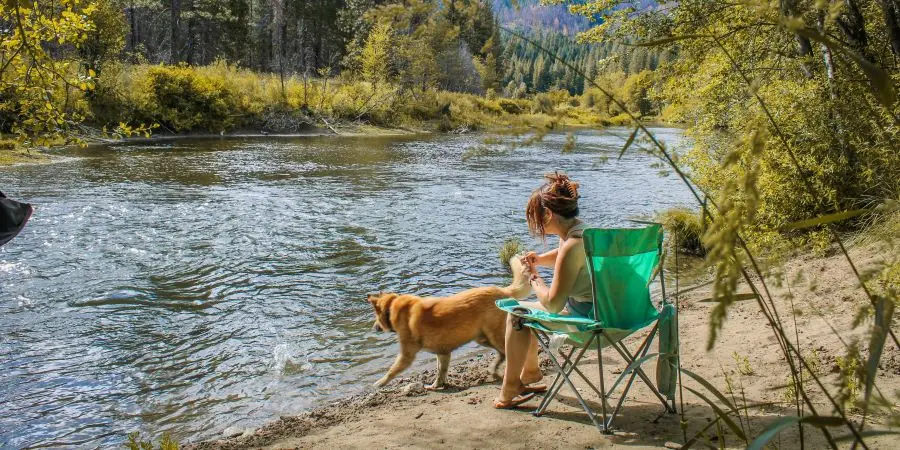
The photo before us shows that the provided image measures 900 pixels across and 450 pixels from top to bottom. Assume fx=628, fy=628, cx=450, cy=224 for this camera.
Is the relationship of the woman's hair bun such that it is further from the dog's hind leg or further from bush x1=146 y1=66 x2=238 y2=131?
bush x1=146 y1=66 x2=238 y2=131

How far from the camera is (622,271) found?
4.30 meters

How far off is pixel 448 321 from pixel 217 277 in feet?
18.8

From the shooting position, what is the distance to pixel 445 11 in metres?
2.22

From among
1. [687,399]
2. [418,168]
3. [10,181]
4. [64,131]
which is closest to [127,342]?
[64,131]

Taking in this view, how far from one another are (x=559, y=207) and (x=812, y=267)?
17.0 ft

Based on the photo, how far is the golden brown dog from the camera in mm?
5504

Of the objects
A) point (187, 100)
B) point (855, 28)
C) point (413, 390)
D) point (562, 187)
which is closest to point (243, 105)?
point (187, 100)

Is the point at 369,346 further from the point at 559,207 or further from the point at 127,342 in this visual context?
the point at 559,207

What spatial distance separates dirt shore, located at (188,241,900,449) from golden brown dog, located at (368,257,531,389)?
17.2 inches

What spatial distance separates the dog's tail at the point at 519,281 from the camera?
5212mm

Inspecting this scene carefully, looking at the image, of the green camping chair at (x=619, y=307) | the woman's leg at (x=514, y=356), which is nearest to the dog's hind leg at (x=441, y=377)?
the woman's leg at (x=514, y=356)

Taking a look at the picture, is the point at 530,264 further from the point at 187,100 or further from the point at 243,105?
the point at 243,105

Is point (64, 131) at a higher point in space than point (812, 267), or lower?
higher

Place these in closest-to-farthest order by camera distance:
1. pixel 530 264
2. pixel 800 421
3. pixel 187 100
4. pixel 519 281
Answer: pixel 800 421 < pixel 530 264 < pixel 519 281 < pixel 187 100
